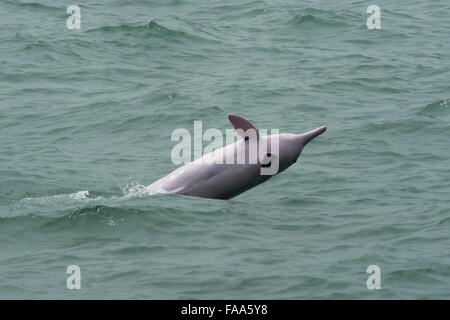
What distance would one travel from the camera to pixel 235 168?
16.7m

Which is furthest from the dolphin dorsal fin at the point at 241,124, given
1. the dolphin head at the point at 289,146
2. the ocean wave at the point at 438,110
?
the ocean wave at the point at 438,110

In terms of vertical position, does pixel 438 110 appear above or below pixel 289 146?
above

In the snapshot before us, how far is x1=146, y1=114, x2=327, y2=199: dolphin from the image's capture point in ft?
54.7

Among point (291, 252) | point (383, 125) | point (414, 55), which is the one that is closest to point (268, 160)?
point (291, 252)

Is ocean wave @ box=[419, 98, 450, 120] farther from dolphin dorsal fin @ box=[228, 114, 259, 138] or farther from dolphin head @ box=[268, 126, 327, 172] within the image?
dolphin dorsal fin @ box=[228, 114, 259, 138]

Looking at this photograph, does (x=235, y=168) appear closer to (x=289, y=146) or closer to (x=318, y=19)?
(x=289, y=146)

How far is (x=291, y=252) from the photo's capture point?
47.4 feet

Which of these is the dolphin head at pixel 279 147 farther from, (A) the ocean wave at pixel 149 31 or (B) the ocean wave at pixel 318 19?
(B) the ocean wave at pixel 318 19

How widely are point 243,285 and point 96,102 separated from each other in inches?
437

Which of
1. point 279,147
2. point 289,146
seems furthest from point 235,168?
point 289,146

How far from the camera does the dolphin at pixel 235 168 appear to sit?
1669 centimetres

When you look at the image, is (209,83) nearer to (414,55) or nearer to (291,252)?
(414,55)

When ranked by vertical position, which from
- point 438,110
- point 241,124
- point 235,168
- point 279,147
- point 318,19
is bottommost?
point 235,168

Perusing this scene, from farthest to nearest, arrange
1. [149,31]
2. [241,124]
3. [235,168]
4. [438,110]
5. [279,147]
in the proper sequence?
[149,31], [438,110], [279,147], [235,168], [241,124]
